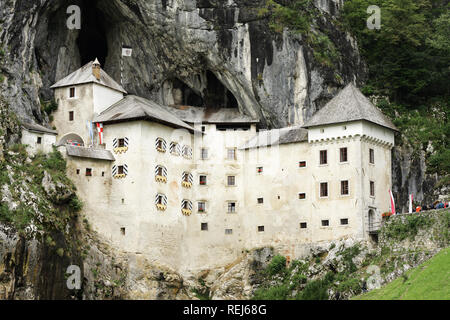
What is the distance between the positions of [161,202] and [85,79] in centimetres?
1345

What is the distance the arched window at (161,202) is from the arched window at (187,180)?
2845 millimetres

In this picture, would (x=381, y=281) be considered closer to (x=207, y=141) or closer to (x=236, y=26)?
Result: (x=207, y=141)

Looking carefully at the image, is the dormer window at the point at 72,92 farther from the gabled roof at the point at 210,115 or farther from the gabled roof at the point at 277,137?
the gabled roof at the point at 277,137

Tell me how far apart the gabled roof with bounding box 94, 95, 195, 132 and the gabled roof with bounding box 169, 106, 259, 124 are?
1.59 metres

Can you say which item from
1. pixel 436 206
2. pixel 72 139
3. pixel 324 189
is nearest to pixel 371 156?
pixel 324 189

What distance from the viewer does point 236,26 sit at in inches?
3167

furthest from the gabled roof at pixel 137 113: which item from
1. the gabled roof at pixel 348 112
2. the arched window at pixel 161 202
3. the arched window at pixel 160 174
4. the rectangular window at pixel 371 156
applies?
the rectangular window at pixel 371 156

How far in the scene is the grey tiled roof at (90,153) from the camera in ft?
235

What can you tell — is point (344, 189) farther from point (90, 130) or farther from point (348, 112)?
point (90, 130)

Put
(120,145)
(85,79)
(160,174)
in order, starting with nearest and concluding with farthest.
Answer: (120,145) < (160,174) < (85,79)

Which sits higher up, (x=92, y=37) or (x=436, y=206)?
(x=92, y=37)

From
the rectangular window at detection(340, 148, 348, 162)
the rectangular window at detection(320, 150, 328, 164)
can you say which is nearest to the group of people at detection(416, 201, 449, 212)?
the rectangular window at detection(340, 148, 348, 162)

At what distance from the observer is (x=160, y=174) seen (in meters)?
74.4
